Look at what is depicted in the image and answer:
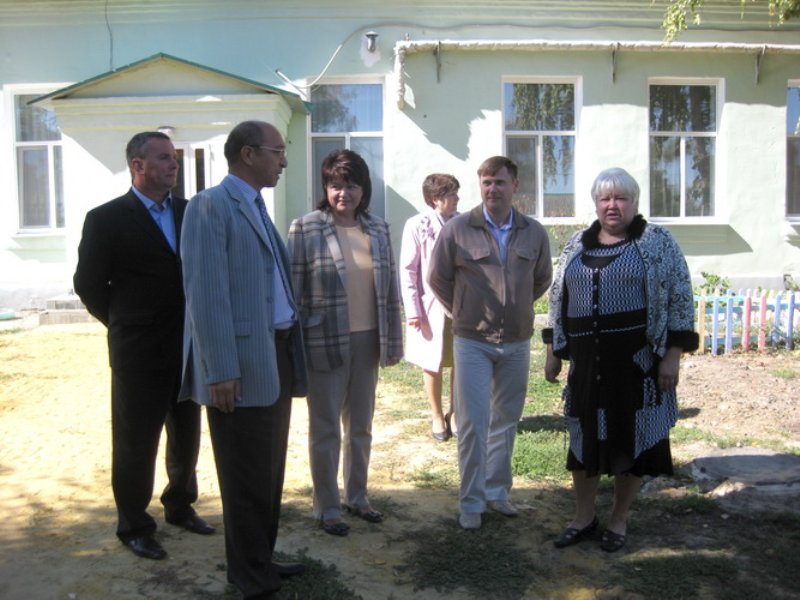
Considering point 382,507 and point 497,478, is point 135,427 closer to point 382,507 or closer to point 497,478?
point 382,507

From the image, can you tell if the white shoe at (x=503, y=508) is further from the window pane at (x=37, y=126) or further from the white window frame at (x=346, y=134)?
the window pane at (x=37, y=126)

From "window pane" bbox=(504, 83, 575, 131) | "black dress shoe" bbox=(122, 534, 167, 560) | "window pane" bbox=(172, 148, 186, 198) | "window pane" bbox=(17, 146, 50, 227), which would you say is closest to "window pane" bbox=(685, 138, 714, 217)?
"window pane" bbox=(504, 83, 575, 131)

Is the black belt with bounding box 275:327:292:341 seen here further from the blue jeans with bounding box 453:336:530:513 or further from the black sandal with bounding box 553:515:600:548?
the black sandal with bounding box 553:515:600:548

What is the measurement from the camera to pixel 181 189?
1212 centimetres

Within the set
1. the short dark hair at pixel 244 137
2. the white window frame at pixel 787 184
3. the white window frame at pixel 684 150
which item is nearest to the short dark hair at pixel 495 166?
the short dark hair at pixel 244 137

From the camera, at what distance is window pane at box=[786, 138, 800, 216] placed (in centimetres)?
1376

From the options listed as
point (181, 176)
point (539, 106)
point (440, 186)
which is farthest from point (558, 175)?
point (440, 186)

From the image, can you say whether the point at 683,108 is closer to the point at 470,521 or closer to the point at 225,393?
the point at 470,521

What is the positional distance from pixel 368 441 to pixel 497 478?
76 cm

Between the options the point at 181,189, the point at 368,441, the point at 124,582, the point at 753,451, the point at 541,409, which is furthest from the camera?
the point at 181,189

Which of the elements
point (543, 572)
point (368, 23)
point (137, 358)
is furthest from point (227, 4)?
point (543, 572)

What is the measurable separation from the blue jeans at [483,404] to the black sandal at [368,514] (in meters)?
0.46

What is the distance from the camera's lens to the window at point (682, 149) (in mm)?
13320

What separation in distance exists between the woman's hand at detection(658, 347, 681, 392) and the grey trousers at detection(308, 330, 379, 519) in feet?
4.78
